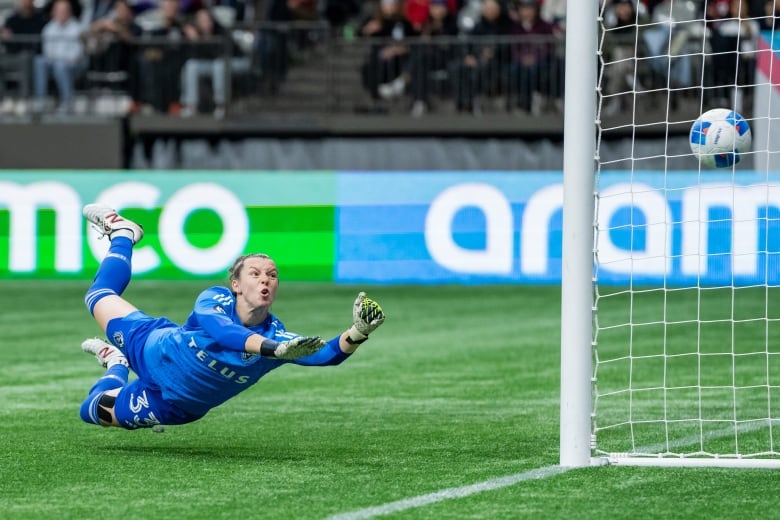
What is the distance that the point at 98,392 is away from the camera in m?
7.59

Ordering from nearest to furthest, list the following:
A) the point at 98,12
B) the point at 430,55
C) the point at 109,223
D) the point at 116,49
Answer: the point at 109,223, the point at 430,55, the point at 116,49, the point at 98,12

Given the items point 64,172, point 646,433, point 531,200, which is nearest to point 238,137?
point 64,172

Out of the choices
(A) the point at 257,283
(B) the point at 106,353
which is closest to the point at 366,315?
(A) the point at 257,283

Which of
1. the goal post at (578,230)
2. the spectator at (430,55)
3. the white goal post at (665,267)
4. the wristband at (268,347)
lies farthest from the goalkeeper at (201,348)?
the spectator at (430,55)

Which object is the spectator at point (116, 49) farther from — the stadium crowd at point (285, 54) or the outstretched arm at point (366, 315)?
the outstretched arm at point (366, 315)

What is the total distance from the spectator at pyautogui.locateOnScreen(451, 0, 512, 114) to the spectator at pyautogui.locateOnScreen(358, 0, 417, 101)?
0.81 m

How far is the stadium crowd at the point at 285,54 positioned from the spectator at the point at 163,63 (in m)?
0.01

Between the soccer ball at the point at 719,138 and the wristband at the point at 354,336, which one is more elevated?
the soccer ball at the point at 719,138

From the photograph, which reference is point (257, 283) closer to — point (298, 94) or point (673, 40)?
point (673, 40)

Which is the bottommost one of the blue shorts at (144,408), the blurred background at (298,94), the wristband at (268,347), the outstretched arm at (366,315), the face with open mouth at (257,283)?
the blue shorts at (144,408)

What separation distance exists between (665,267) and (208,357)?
Result: 8.16ft

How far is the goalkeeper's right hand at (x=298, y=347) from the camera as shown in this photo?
6.31 meters

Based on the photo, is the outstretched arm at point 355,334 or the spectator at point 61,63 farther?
the spectator at point 61,63

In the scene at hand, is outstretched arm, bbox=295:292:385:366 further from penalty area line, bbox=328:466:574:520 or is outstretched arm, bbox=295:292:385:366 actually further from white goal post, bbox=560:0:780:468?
white goal post, bbox=560:0:780:468
